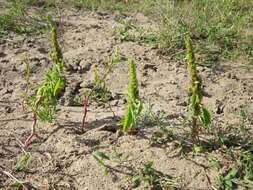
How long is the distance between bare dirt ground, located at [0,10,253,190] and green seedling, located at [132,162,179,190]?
A: 0.14 feet

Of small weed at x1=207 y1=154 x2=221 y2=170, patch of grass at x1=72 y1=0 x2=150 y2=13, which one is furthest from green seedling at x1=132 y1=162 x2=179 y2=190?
Answer: patch of grass at x1=72 y1=0 x2=150 y2=13

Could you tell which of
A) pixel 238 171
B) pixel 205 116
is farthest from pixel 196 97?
pixel 238 171

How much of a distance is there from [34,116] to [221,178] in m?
1.31

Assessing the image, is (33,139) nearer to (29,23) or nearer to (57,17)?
(29,23)

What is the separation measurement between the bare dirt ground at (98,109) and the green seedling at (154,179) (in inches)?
1.7

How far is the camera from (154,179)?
269 cm

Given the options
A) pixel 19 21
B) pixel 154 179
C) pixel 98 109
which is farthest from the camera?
pixel 19 21

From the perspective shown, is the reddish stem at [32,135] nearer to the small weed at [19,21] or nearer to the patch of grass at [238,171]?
the patch of grass at [238,171]

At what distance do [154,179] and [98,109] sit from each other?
39.7 inches

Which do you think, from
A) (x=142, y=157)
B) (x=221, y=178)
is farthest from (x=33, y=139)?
(x=221, y=178)

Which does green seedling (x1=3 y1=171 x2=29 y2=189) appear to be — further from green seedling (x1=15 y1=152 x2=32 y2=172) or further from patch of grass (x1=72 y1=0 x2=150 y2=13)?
patch of grass (x1=72 y1=0 x2=150 y2=13)

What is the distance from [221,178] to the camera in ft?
8.85

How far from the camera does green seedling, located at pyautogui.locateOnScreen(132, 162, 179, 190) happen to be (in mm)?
2661

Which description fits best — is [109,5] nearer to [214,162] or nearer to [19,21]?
[19,21]
